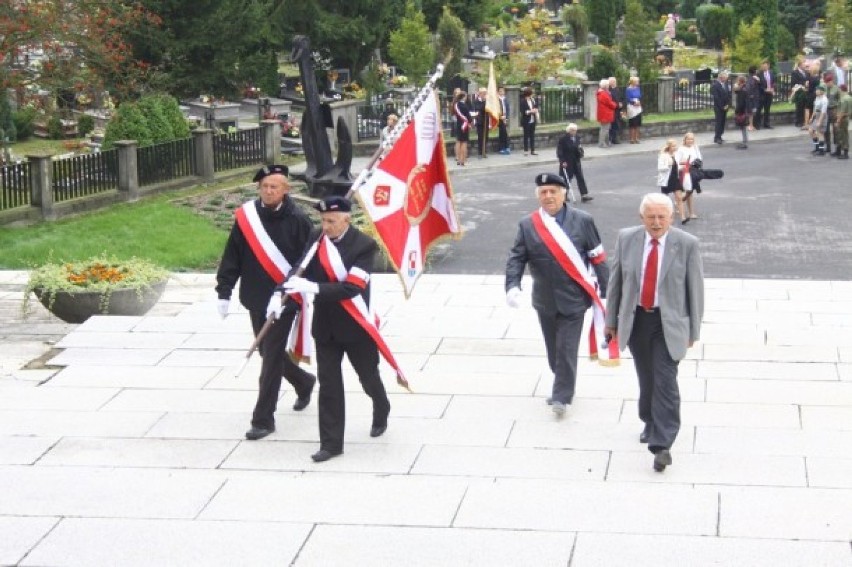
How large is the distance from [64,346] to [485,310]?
4.16 meters

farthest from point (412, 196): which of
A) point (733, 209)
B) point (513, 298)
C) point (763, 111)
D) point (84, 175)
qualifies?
point (763, 111)

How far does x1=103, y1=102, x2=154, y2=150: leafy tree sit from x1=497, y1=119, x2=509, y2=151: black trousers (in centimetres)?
800

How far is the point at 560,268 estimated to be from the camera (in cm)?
1025

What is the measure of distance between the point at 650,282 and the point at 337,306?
79.5 inches

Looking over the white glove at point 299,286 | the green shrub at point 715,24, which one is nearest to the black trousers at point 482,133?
the white glove at point 299,286

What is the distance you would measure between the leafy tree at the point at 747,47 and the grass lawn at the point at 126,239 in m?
19.3

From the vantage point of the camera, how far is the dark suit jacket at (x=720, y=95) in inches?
1227

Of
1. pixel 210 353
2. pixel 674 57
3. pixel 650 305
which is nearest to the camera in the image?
pixel 650 305

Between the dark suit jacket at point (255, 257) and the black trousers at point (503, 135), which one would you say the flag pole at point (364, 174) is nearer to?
the dark suit jacket at point (255, 257)

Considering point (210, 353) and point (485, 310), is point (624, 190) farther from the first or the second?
point (210, 353)

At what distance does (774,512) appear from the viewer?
8289 mm

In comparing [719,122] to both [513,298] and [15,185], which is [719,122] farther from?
[513,298]

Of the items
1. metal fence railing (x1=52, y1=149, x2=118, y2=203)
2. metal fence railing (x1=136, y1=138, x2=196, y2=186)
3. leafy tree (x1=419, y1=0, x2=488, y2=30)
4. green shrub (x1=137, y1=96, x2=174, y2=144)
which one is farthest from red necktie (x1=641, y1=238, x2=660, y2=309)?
leafy tree (x1=419, y1=0, x2=488, y2=30)

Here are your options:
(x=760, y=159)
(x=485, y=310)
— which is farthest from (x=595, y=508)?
(x=760, y=159)
